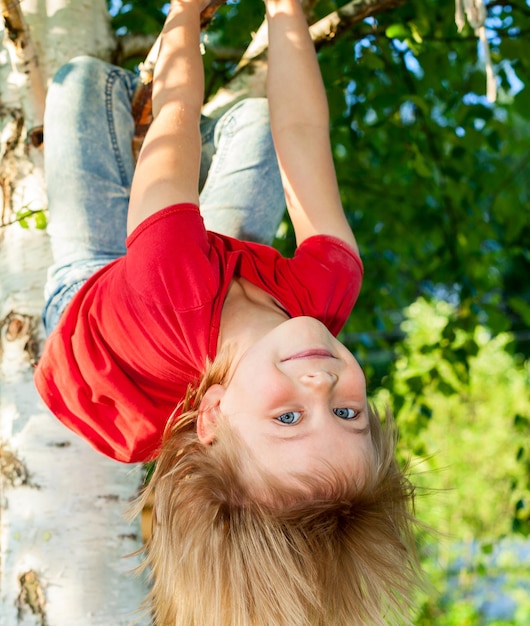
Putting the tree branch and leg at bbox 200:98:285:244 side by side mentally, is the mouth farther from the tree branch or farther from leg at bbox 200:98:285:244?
the tree branch

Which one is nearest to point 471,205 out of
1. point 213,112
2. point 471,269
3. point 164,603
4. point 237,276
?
point 471,269

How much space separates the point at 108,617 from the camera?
1.79m

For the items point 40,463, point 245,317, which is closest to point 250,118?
point 245,317

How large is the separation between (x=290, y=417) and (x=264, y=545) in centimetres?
25

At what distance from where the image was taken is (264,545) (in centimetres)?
154

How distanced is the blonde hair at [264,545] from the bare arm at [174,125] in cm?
37

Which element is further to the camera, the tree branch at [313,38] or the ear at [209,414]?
A: the tree branch at [313,38]

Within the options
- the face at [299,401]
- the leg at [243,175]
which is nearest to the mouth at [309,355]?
the face at [299,401]

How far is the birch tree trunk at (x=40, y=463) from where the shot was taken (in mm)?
1792

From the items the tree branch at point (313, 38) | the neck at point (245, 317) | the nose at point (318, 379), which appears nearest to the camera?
the nose at point (318, 379)

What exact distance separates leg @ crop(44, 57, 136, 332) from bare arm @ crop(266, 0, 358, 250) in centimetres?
40

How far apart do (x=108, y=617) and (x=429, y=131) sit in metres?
2.53

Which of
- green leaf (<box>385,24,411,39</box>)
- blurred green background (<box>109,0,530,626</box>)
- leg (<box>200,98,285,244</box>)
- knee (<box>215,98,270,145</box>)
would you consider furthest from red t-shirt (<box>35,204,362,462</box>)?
green leaf (<box>385,24,411,39</box>)

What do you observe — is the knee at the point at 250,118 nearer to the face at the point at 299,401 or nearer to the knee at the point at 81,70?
the knee at the point at 81,70
